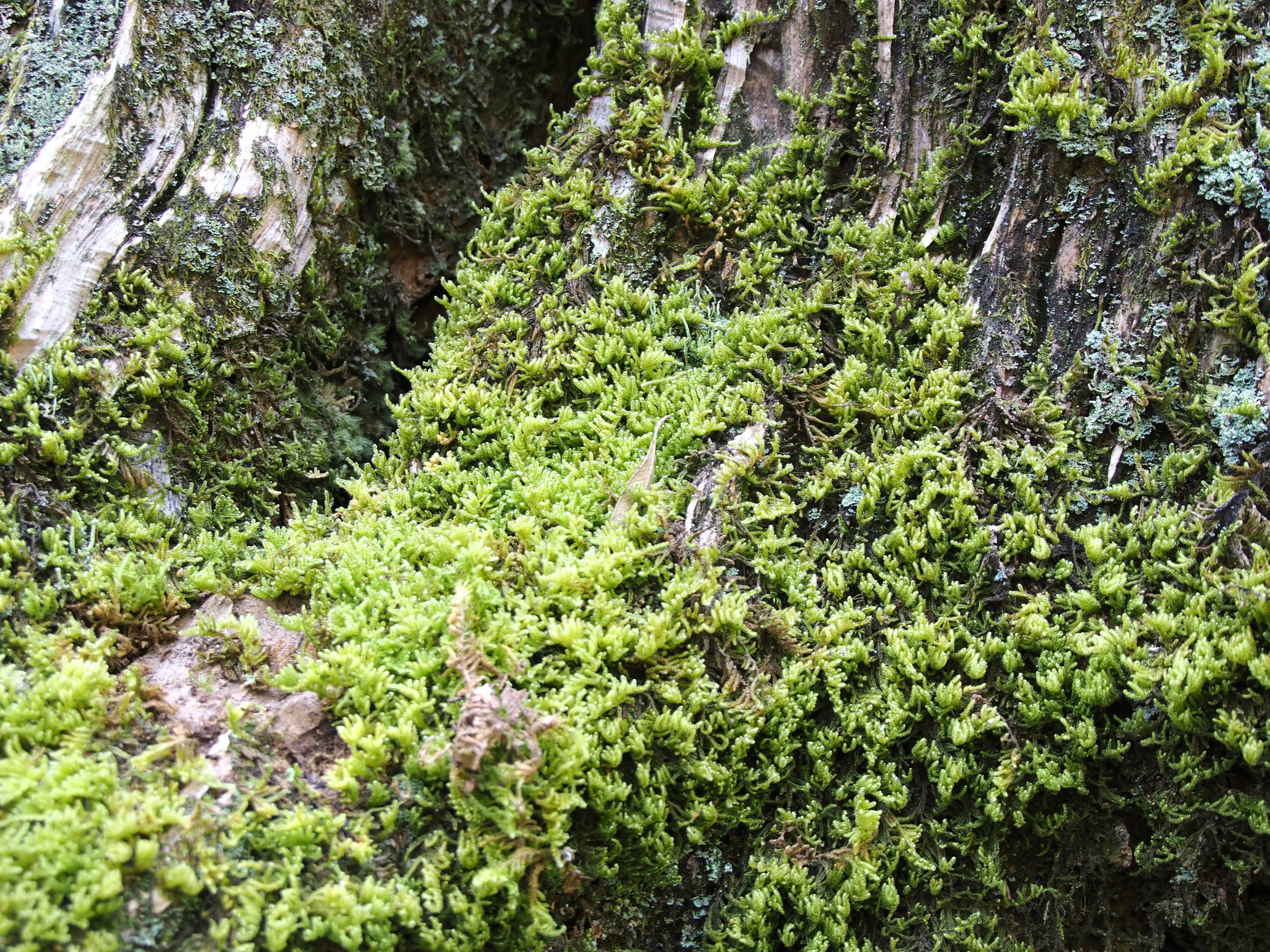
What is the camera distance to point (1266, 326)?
2414mm

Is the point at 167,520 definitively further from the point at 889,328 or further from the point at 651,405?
the point at 889,328

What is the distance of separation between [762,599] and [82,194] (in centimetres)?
273

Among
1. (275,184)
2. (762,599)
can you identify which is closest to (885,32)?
(762,599)

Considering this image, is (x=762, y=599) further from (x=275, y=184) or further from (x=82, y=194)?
(x=82, y=194)

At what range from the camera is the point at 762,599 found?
255cm

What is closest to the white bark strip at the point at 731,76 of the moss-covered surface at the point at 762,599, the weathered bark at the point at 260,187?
the moss-covered surface at the point at 762,599

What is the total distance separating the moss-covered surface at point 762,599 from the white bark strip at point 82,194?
15 cm

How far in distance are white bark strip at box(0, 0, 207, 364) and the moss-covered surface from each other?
0.15 meters

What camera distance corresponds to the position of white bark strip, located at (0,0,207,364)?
2598 millimetres

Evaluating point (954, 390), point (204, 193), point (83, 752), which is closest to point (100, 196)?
point (204, 193)

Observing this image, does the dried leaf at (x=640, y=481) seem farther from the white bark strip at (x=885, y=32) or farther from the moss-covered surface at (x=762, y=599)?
the white bark strip at (x=885, y=32)

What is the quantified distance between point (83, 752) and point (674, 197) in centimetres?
266

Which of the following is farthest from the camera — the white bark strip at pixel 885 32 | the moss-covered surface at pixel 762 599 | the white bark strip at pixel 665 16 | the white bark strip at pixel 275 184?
the white bark strip at pixel 665 16

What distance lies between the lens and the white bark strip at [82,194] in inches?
102
